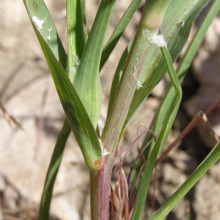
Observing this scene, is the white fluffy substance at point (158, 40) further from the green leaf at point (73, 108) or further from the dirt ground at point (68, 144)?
the dirt ground at point (68, 144)

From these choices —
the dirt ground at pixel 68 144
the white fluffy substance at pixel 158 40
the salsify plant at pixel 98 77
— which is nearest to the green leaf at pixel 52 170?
the salsify plant at pixel 98 77

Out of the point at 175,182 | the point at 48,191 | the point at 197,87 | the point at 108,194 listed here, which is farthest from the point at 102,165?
the point at 197,87

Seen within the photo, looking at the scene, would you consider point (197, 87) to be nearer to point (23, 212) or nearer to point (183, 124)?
point (183, 124)

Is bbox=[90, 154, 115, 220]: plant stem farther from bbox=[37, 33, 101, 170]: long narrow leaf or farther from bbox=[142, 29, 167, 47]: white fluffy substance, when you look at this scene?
bbox=[142, 29, 167, 47]: white fluffy substance

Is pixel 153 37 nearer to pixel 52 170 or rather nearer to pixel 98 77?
pixel 98 77

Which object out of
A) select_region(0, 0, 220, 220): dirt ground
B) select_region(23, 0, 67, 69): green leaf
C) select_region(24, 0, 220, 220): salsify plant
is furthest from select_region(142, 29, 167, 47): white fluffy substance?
select_region(0, 0, 220, 220): dirt ground
